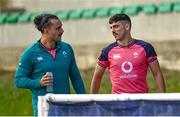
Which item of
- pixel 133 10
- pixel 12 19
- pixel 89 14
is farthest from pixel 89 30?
pixel 12 19

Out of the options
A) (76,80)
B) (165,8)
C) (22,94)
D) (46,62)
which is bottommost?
(22,94)

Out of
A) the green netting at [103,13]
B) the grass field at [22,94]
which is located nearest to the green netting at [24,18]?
the green netting at [103,13]

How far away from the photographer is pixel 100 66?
804 cm

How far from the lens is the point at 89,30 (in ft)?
70.3

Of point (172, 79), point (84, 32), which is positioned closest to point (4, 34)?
point (84, 32)

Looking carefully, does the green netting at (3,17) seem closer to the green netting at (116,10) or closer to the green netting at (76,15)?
the green netting at (76,15)

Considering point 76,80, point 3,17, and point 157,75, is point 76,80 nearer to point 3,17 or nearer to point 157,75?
point 157,75

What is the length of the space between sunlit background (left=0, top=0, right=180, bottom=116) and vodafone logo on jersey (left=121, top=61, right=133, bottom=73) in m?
9.43

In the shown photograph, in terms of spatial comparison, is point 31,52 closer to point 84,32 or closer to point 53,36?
point 53,36

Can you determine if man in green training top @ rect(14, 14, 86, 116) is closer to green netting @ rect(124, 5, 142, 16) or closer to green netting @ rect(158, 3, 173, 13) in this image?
green netting @ rect(158, 3, 173, 13)

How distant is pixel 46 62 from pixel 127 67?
0.78 meters

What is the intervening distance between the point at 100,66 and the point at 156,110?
1.94m

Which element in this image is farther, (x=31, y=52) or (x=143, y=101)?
(x=31, y=52)

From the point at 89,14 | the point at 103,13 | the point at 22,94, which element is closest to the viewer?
the point at 22,94
